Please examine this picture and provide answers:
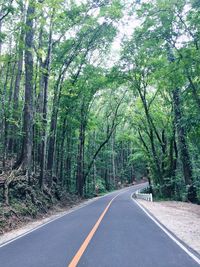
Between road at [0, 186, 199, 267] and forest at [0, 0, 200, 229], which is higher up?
forest at [0, 0, 200, 229]

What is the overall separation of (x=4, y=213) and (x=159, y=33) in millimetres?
12515

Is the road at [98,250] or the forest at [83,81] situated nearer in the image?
the road at [98,250]

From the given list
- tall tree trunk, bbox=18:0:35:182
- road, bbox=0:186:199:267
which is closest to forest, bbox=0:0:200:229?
tall tree trunk, bbox=18:0:35:182

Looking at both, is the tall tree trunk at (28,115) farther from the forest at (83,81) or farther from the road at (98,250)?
the road at (98,250)

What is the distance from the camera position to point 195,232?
31.7 feet

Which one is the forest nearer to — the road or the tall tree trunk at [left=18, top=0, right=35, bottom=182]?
the tall tree trunk at [left=18, top=0, right=35, bottom=182]

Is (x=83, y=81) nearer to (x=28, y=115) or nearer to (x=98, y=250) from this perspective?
(x=28, y=115)

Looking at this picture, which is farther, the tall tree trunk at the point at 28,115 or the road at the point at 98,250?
the tall tree trunk at the point at 28,115

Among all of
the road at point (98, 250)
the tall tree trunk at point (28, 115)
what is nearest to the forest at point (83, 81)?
the tall tree trunk at point (28, 115)

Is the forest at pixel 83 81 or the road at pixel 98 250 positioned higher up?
the forest at pixel 83 81

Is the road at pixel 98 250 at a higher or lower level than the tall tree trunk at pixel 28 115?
lower

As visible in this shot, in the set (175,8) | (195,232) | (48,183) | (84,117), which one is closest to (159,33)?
(175,8)

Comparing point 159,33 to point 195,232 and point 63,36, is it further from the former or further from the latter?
point 195,232

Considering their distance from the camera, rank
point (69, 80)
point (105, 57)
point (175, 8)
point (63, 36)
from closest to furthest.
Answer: point (175, 8)
point (63, 36)
point (69, 80)
point (105, 57)
